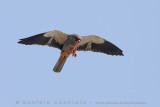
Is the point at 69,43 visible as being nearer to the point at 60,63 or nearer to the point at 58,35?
the point at 58,35

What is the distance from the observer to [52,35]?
71.0ft

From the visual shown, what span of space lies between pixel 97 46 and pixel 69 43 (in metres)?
2.32

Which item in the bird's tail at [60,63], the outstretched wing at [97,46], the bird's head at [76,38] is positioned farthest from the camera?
the outstretched wing at [97,46]

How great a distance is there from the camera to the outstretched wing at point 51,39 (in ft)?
68.7

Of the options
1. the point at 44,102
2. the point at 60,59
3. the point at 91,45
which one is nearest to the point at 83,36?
the point at 91,45

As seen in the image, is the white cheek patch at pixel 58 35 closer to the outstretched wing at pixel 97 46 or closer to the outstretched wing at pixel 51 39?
the outstretched wing at pixel 51 39

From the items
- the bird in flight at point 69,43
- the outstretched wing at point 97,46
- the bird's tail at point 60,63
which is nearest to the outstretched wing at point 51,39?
the bird in flight at point 69,43

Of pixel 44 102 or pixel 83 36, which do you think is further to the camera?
pixel 83 36

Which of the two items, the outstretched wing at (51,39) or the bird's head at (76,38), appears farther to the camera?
the outstretched wing at (51,39)

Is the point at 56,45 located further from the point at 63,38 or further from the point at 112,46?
the point at 112,46

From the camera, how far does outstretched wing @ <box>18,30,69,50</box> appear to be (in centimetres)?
2094

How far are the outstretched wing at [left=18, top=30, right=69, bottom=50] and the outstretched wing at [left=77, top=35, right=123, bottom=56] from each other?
1395 mm

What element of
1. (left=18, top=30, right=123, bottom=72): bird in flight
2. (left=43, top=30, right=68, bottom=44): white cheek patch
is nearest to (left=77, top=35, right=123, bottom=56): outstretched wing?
(left=18, top=30, right=123, bottom=72): bird in flight

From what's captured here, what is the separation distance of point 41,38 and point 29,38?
91 centimetres
